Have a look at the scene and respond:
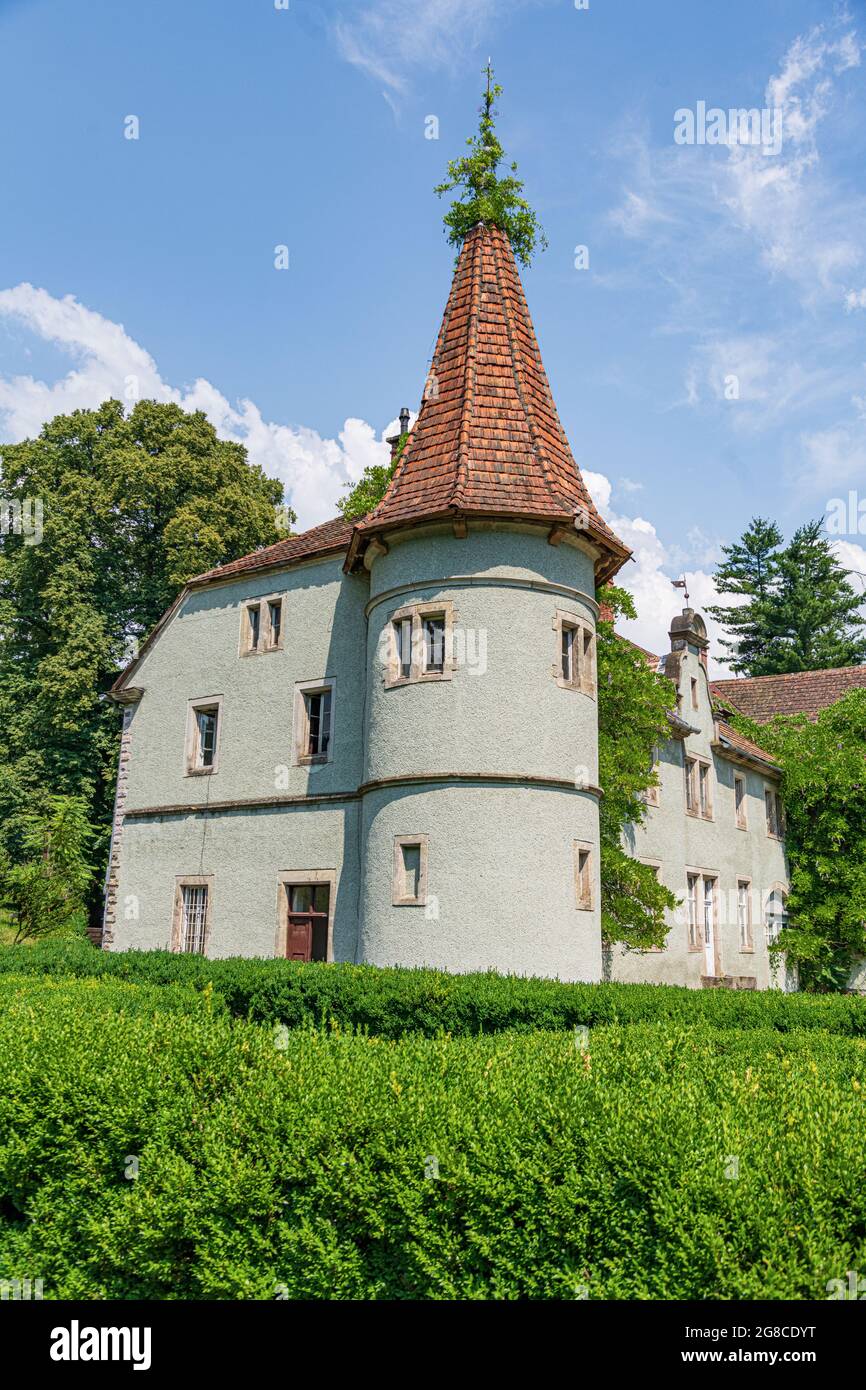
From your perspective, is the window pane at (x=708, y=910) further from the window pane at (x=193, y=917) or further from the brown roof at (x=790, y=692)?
the window pane at (x=193, y=917)

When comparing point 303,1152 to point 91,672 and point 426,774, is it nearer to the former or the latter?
point 426,774

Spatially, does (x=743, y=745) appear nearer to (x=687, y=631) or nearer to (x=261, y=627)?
(x=687, y=631)

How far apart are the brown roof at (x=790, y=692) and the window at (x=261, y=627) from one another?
1727cm

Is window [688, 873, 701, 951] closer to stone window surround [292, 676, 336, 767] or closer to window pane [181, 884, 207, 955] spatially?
stone window surround [292, 676, 336, 767]

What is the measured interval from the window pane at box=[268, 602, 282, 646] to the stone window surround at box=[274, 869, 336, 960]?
187 inches

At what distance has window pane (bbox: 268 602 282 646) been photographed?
852 inches

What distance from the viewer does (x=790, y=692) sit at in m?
35.6

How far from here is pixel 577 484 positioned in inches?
739

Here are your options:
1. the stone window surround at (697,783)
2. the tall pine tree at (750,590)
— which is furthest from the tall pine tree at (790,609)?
the stone window surround at (697,783)

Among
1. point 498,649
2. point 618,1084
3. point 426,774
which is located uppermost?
point 498,649

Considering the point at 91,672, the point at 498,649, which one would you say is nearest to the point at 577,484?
the point at 498,649

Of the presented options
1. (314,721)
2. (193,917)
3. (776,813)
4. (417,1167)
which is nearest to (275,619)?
(314,721)

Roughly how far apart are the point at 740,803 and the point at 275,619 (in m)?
13.9
